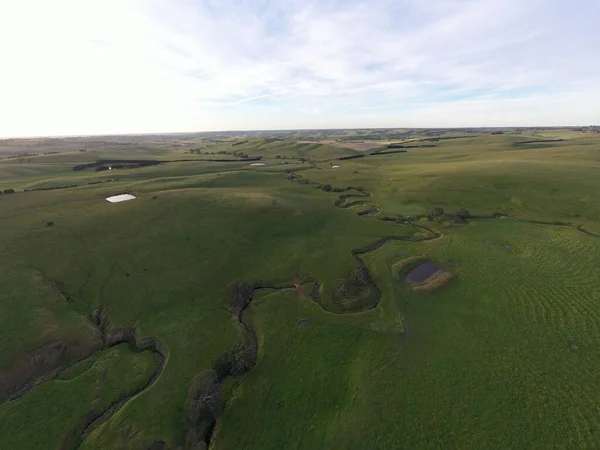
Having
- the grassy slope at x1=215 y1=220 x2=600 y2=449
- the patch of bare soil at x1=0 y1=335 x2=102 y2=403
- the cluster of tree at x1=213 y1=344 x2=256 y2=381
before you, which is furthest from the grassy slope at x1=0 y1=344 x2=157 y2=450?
the grassy slope at x1=215 y1=220 x2=600 y2=449

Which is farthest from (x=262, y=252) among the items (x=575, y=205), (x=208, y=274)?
(x=575, y=205)

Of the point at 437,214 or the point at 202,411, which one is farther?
the point at 437,214

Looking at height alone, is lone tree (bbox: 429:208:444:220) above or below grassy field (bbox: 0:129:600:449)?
above

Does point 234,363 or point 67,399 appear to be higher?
point 234,363

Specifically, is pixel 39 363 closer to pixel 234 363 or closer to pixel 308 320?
pixel 234 363

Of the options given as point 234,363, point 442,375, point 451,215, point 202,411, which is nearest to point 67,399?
point 202,411

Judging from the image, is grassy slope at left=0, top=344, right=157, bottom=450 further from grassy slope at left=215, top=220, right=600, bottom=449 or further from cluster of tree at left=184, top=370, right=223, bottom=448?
grassy slope at left=215, top=220, right=600, bottom=449

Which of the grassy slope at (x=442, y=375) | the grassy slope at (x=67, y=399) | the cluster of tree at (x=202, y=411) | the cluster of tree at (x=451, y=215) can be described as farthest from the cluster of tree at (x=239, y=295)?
the cluster of tree at (x=451, y=215)

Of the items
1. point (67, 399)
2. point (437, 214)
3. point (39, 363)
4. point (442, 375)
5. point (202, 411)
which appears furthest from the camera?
point (437, 214)
